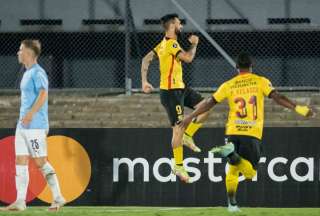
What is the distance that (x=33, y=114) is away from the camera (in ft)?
39.3

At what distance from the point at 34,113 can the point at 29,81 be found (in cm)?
42

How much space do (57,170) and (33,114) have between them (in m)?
3.54

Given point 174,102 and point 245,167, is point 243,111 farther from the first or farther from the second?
point 174,102

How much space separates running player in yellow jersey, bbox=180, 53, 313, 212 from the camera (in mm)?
11609

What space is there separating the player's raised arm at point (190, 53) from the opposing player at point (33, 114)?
7.21ft

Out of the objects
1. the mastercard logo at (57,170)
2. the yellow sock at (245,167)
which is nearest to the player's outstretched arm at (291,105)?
the yellow sock at (245,167)

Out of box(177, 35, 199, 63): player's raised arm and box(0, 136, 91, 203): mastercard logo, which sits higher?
box(177, 35, 199, 63): player's raised arm

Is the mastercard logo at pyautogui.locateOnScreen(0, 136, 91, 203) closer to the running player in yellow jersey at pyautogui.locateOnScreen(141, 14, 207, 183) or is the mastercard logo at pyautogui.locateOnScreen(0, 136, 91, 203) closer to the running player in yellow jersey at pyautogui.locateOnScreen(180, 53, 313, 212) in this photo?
the running player in yellow jersey at pyautogui.locateOnScreen(141, 14, 207, 183)

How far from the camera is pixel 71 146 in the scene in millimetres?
15531

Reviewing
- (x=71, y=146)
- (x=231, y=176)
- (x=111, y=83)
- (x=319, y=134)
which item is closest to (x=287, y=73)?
(x=111, y=83)

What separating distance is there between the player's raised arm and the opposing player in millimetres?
2199

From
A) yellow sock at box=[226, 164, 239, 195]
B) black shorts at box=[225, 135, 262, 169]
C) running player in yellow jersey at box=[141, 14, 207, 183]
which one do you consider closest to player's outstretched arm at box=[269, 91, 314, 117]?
black shorts at box=[225, 135, 262, 169]

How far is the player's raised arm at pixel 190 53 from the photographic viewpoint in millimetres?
13195

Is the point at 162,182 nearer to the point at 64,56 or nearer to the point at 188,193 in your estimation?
the point at 188,193
